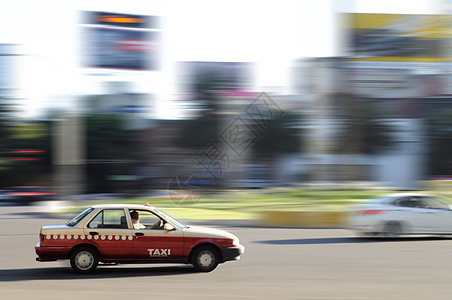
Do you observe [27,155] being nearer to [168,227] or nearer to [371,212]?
[371,212]

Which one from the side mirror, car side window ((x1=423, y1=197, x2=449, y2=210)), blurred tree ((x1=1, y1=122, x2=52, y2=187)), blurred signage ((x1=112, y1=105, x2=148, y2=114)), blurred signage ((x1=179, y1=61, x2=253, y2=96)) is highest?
blurred signage ((x1=179, y1=61, x2=253, y2=96))

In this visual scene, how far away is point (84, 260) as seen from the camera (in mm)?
9656

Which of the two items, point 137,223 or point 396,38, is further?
point 396,38

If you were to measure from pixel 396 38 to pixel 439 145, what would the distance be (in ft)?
82.0

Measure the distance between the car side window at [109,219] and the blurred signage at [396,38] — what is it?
99.1 feet

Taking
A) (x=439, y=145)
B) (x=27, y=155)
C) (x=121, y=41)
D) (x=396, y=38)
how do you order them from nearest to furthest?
(x=396, y=38) → (x=121, y=41) → (x=27, y=155) → (x=439, y=145)

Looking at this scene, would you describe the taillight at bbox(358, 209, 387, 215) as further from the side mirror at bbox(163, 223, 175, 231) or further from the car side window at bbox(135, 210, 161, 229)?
the car side window at bbox(135, 210, 161, 229)

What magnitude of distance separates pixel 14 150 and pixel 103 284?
51.8 metres

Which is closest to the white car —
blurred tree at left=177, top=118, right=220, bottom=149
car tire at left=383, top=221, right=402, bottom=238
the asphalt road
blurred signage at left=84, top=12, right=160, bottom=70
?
car tire at left=383, top=221, right=402, bottom=238

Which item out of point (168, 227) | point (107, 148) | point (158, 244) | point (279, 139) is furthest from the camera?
point (279, 139)

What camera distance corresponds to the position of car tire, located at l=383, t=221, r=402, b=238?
1456 centimetres

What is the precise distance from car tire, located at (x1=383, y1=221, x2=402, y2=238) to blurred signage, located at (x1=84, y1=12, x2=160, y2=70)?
29114mm

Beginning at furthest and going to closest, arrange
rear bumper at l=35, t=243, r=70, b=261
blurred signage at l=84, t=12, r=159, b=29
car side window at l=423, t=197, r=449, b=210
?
blurred signage at l=84, t=12, r=159, b=29 < car side window at l=423, t=197, r=449, b=210 < rear bumper at l=35, t=243, r=70, b=261

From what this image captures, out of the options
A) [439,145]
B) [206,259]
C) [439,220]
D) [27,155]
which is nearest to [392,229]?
[439,220]
